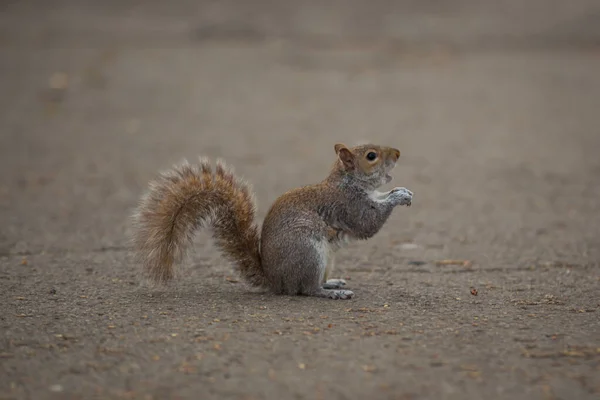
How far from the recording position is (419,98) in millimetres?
10188

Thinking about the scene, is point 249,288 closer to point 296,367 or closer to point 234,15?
point 296,367

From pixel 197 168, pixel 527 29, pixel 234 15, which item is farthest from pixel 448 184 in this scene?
pixel 234 15

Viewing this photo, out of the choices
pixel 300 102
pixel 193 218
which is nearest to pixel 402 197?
pixel 193 218

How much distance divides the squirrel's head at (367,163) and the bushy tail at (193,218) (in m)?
0.44

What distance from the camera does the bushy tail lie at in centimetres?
393

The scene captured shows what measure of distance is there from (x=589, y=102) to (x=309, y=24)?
558 cm

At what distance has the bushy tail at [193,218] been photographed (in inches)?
155

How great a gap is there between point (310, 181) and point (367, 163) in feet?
9.17

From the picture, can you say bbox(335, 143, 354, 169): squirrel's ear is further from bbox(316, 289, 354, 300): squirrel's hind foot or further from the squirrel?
bbox(316, 289, 354, 300): squirrel's hind foot

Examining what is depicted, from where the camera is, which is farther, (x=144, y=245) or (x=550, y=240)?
(x=550, y=240)

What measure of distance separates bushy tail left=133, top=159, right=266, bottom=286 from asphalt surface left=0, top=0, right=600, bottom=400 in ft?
0.60

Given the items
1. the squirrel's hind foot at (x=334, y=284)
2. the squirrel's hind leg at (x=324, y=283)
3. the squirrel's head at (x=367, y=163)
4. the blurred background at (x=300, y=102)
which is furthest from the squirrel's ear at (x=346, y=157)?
the blurred background at (x=300, y=102)

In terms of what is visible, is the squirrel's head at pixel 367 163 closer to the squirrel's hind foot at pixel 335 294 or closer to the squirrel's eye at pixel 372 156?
the squirrel's eye at pixel 372 156

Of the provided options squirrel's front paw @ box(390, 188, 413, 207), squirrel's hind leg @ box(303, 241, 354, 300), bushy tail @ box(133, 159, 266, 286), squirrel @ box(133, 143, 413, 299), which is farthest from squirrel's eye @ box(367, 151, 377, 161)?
bushy tail @ box(133, 159, 266, 286)
